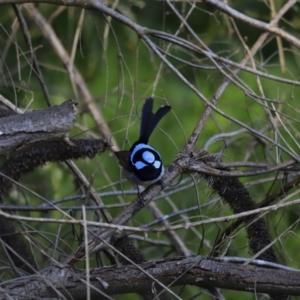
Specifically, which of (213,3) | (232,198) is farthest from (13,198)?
(213,3)

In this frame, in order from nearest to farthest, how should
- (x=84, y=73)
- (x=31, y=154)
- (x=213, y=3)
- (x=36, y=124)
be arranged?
1. (x=36, y=124)
2. (x=213, y=3)
3. (x=31, y=154)
4. (x=84, y=73)

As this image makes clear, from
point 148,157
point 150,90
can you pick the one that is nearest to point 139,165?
point 148,157

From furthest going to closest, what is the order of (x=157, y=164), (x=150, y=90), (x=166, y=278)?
1. (x=150, y=90)
2. (x=157, y=164)
3. (x=166, y=278)

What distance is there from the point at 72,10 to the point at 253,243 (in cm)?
159

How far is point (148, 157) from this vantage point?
7.32 feet

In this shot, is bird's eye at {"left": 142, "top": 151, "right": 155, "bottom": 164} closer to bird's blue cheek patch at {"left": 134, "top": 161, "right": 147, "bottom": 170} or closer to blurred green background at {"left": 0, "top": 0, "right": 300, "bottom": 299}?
bird's blue cheek patch at {"left": 134, "top": 161, "right": 147, "bottom": 170}

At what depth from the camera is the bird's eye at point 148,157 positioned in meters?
2.22

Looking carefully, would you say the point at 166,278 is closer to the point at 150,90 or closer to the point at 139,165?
the point at 139,165

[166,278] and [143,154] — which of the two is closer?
[166,278]

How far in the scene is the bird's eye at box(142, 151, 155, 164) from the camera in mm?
2219

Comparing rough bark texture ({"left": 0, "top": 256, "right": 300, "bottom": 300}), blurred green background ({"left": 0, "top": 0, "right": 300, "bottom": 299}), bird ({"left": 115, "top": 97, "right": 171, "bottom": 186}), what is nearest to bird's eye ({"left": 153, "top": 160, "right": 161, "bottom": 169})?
bird ({"left": 115, "top": 97, "right": 171, "bottom": 186})

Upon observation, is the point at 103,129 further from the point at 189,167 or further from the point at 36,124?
the point at 36,124

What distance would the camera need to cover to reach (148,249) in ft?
9.84

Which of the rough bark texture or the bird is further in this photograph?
the bird
